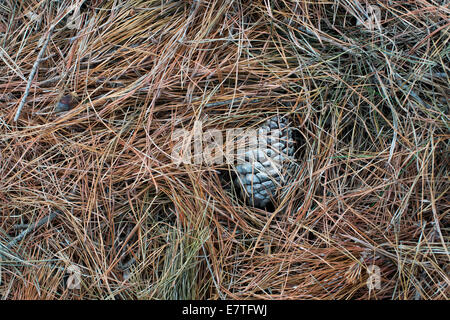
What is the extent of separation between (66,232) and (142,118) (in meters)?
0.52

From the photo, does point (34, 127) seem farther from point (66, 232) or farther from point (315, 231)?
point (315, 231)

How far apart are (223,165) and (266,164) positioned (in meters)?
0.17

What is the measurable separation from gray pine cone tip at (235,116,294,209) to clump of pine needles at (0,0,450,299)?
→ 0.16 feet

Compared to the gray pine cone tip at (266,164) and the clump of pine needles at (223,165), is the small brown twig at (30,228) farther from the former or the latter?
the gray pine cone tip at (266,164)

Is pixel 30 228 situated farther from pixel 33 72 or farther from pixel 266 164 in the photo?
pixel 266 164

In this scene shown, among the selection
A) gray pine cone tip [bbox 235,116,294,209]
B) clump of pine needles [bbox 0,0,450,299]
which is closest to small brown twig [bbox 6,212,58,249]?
clump of pine needles [bbox 0,0,450,299]

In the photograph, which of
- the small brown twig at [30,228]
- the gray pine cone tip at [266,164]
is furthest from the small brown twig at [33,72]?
the gray pine cone tip at [266,164]

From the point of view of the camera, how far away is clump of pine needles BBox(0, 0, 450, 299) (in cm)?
134

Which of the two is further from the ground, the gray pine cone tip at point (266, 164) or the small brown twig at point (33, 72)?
the small brown twig at point (33, 72)

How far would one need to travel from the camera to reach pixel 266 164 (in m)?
1.37

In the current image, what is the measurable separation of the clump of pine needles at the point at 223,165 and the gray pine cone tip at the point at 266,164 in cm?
5

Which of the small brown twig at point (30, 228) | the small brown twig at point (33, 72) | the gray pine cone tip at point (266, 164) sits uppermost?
the small brown twig at point (33, 72)

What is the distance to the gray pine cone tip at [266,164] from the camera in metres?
1.36

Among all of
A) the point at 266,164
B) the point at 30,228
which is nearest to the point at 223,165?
the point at 266,164
